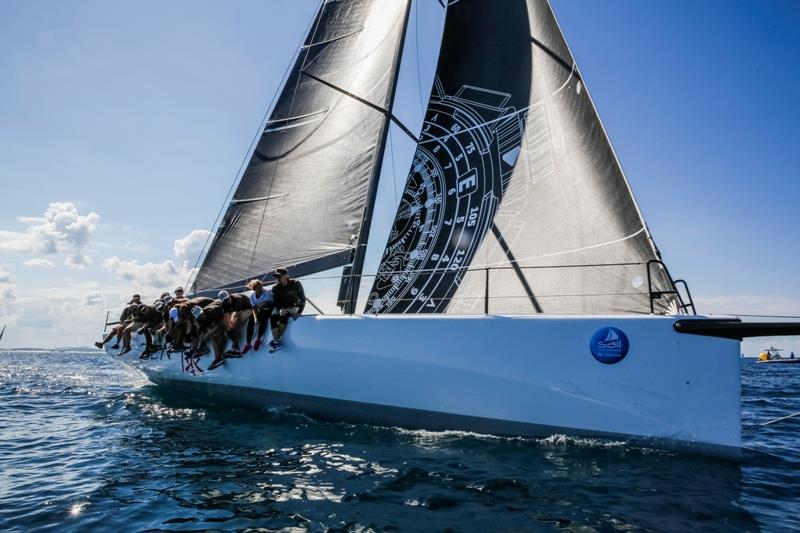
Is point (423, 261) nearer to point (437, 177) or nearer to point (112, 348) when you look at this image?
point (437, 177)

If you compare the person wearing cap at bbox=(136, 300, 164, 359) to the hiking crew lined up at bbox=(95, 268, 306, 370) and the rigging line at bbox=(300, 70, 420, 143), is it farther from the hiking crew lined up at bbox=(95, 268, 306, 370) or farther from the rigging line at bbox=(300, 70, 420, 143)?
the rigging line at bbox=(300, 70, 420, 143)

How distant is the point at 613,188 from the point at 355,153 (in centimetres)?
460

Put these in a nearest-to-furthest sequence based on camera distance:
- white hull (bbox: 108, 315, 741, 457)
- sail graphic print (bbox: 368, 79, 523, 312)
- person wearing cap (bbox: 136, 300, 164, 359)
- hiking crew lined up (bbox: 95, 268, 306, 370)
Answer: white hull (bbox: 108, 315, 741, 457)
hiking crew lined up (bbox: 95, 268, 306, 370)
sail graphic print (bbox: 368, 79, 523, 312)
person wearing cap (bbox: 136, 300, 164, 359)

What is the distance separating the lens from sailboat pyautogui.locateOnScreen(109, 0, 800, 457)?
521cm

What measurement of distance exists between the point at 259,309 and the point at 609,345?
189 inches

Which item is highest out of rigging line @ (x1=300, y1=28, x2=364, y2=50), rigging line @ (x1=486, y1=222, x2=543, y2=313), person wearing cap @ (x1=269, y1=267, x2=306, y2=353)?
rigging line @ (x1=300, y1=28, x2=364, y2=50)

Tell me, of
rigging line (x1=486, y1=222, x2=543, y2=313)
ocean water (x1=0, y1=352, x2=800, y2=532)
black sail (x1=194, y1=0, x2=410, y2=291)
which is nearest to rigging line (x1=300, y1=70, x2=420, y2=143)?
black sail (x1=194, y1=0, x2=410, y2=291)

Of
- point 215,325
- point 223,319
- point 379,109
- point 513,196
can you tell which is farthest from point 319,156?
point 513,196

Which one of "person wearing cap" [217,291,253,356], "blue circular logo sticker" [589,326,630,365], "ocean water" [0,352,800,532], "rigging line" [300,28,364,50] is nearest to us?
"ocean water" [0,352,800,532]

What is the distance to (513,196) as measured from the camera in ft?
23.9

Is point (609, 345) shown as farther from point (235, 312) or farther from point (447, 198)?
point (235, 312)

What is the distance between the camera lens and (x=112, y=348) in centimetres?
1128

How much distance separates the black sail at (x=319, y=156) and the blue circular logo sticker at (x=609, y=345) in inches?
170

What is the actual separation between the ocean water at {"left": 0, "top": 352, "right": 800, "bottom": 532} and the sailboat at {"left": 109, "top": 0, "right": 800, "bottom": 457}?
1.43ft
